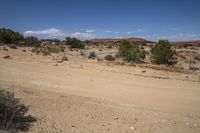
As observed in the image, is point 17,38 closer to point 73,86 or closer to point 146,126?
point 73,86

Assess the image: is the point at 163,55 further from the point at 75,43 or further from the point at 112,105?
the point at 75,43

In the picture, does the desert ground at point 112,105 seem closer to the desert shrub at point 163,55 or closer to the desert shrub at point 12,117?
the desert shrub at point 12,117

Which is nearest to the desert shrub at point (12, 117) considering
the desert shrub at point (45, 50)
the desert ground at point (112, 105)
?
the desert ground at point (112, 105)

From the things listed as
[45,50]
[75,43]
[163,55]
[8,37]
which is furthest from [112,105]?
[75,43]

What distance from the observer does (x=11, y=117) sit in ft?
21.1

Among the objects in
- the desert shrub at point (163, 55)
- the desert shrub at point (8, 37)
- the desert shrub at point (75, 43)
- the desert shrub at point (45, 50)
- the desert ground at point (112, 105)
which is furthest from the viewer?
the desert shrub at point (75, 43)

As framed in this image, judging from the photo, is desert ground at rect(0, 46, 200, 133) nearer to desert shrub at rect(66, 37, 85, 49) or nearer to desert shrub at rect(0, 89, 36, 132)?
desert shrub at rect(0, 89, 36, 132)

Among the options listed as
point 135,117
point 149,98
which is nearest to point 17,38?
point 149,98

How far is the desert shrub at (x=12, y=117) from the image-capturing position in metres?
6.32

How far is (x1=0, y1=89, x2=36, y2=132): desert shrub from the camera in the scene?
249 inches

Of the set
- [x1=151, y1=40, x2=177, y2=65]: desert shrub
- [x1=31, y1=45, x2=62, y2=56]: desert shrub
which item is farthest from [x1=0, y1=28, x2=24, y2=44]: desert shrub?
[x1=151, y1=40, x2=177, y2=65]: desert shrub

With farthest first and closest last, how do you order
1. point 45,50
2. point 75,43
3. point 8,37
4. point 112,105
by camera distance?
point 75,43 → point 8,37 → point 45,50 → point 112,105

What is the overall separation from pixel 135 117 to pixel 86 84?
288 inches

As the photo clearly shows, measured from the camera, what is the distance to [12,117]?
6629mm
